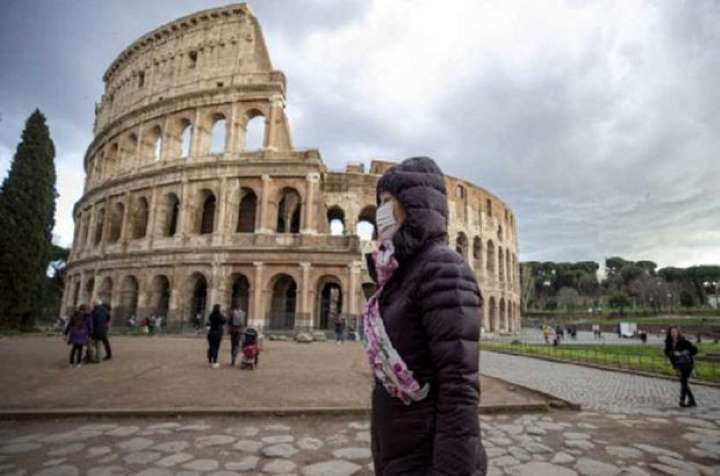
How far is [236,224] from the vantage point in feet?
75.0

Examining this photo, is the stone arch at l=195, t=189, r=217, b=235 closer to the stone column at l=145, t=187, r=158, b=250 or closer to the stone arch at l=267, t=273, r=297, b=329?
the stone column at l=145, t=187, r=158, b=250

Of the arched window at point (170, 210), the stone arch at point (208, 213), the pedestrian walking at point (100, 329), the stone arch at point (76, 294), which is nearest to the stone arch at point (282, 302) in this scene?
the stone arch at point (208, 213)

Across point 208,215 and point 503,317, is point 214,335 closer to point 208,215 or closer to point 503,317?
point 208,215

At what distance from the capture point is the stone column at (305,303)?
817 inches

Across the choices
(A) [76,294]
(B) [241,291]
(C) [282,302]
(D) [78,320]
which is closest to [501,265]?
(C) [282,302]

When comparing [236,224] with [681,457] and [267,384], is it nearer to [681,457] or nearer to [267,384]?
[267,384]

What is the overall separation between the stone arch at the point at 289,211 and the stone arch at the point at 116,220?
35.1ft

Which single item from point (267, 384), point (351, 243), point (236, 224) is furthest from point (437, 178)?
point (236, 224)

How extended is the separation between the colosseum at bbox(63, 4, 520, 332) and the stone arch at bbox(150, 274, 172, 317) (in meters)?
0.08

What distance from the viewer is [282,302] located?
917 inches

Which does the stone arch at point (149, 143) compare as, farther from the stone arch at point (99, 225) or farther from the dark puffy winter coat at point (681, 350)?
the dark puffy winter coat at point (681, 350)

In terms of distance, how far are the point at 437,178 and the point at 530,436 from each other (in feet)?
12.9

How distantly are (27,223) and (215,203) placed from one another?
10.0 m

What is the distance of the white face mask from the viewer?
5.83ft
